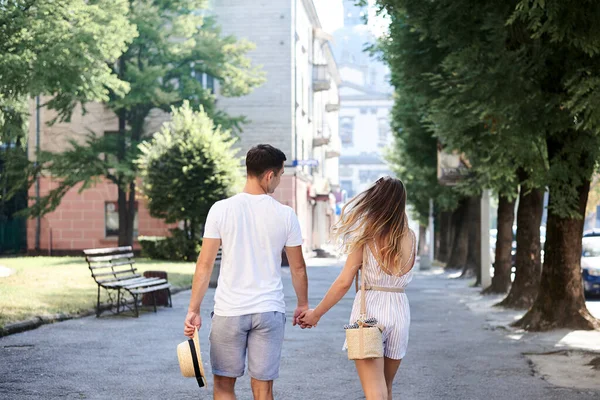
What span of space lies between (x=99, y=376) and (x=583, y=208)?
7.19 meters

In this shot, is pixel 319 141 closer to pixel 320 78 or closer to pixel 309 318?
pixel 320 78

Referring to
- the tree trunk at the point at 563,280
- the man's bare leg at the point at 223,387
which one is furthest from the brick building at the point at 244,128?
the man's bare leg at the point at 223,387

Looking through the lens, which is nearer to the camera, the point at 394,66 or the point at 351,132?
the point at 394,66

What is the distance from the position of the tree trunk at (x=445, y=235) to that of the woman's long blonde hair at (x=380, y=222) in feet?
125

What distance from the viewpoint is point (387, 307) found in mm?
5336

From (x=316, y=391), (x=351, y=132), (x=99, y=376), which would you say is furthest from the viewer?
(x=351, y=132)


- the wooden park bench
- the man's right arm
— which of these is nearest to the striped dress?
the man's right arm

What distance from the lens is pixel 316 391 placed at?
8.53 meters

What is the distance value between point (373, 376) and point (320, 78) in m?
55.0

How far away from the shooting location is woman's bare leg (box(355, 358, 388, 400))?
17.1 feet

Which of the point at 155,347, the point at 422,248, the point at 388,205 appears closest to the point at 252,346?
the point at 388,205

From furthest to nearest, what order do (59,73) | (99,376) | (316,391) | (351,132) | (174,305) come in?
(351,132), (59,73), (174,305), (99,376), (316,391)

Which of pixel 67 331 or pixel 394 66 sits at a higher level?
pixel 394 66

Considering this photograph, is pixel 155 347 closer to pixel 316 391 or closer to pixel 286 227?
pixel 316 391
